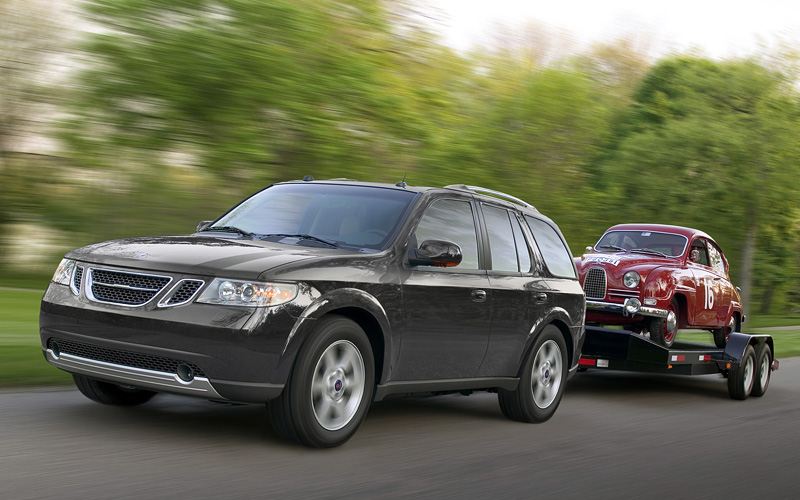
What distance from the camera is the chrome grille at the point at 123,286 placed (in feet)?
19.7

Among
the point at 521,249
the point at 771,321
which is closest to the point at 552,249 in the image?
the point at 521,249

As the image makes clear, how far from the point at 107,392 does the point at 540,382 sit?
3.70 m

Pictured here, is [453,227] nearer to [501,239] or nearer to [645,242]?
[501,239]

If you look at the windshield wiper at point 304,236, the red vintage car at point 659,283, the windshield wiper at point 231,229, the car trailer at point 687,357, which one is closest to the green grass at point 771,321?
the red vintage car at point 659,283

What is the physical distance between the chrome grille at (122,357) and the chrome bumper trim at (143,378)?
0.03m

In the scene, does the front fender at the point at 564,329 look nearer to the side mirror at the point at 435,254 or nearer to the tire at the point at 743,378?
the side mirror at the point at 435,254

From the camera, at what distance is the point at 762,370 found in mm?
12680

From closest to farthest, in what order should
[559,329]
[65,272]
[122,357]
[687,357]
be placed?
[122,357] < [65,272] < [559,329] < [687,357]

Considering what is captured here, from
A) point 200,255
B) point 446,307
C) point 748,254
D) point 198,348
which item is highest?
point 748,254

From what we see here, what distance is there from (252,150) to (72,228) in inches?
208

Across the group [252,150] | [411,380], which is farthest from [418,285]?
[252,150]

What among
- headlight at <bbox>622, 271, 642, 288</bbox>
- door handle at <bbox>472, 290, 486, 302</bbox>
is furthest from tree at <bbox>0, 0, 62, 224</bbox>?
door handle at <bbox>472, 290, 486, 302</bbox>

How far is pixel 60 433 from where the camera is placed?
6.21 metres

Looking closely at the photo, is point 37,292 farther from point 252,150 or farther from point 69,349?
point 69,349
